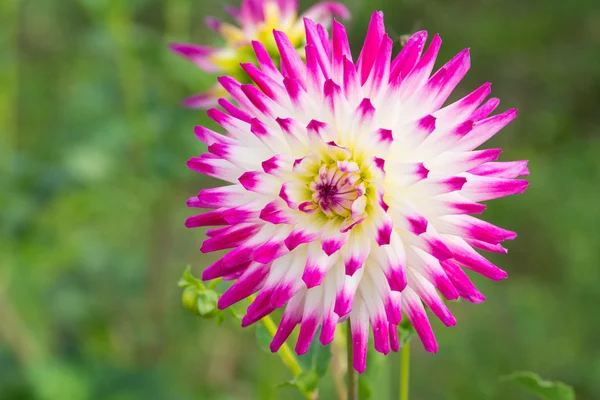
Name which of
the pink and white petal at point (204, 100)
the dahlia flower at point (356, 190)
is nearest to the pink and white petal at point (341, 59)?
the dahlia flower at point (356, 190)

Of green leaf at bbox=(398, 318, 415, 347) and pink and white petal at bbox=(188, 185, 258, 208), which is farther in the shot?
green leaf at bbox=(398, 318, 415, 347)

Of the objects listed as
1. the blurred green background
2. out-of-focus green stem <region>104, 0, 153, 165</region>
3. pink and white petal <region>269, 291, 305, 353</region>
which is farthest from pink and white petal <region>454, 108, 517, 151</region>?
out-of-focus green stem <region>104, 0, 153, 165</region>

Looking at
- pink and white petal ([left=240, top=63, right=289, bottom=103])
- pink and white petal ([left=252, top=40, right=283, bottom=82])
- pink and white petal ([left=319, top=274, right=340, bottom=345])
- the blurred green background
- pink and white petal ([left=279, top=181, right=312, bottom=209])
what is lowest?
the blurred green background

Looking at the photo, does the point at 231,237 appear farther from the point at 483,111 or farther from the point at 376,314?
the point at 483,111

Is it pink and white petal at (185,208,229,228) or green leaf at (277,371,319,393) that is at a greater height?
pink and white petal at (185,208,229,228)

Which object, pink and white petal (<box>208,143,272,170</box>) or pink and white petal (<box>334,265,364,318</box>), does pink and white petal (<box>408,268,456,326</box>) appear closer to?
pink and white petal (<box>334,265,364,318</box>)

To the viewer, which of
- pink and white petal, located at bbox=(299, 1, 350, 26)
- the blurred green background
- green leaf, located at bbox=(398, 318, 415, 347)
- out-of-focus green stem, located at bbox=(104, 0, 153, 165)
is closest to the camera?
green leaf, located at bbox=(398, 318, 415, 347)

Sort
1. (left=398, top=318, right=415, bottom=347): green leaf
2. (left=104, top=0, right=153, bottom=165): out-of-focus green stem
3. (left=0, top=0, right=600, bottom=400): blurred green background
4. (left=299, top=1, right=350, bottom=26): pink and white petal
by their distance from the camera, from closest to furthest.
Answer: (left=398, top=318, right=415, bottom=347): green leaf, (left=299, top=1, right=350, bottom=26): pink and white petal, (left=104, top=0, right=153, bottom=165): out-of-focus green stem, (left=0, top=0, right=600, bottom=400): blurred green background

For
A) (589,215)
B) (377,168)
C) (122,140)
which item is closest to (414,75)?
(377,168)

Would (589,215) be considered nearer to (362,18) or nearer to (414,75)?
(362,18)
